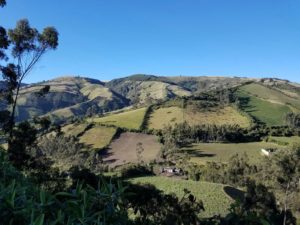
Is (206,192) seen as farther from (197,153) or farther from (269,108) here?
Result: (269,108)

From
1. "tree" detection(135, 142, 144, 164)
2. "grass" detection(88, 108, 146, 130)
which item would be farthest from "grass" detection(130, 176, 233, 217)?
"grass" detection(88, 108, 146, 130)

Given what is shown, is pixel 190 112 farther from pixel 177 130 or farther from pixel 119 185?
pixel 119 185

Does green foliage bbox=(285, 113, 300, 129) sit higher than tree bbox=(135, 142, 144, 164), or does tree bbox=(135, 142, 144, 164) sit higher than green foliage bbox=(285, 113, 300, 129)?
green foliage bbox=(285, 113, 300, 129)

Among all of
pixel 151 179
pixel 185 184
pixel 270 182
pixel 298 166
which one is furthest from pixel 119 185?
pixel 151 179

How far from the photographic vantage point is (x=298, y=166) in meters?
51.1

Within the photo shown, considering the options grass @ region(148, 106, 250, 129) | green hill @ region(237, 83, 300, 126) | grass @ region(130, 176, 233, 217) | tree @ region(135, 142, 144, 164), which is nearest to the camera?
grass @ region(130, 176, 233, 217)

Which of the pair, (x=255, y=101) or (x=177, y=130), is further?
(x=255, y=101)

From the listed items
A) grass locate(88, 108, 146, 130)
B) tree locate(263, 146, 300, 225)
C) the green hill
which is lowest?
tree locate(263, 146, 300, 225)

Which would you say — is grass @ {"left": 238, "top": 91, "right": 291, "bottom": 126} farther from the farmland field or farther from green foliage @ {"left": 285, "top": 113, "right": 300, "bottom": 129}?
the farmland field

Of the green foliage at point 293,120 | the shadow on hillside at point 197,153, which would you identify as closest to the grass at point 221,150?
the shadow on hillside at point 197,153

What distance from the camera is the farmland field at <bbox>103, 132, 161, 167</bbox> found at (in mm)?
121844

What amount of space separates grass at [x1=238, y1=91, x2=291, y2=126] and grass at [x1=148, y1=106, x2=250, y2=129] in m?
8.39

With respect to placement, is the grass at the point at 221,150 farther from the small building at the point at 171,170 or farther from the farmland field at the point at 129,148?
the small building at the point at 171,170

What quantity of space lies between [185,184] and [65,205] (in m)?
74.6
